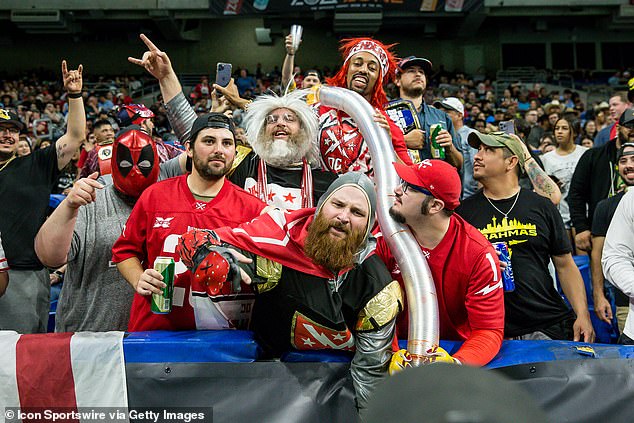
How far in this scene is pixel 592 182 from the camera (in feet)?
17.0

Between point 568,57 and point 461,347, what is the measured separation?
24.2 metres

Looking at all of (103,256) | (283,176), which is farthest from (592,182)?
(103,256)

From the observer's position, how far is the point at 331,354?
9.06ft

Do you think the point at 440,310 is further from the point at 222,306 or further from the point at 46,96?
the point at 46,96

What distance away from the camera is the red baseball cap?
2968mm

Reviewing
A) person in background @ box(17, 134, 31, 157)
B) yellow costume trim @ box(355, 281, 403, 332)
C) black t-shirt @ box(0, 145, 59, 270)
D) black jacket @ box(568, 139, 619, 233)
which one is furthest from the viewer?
person in background @ box(17, 134, 31, 157)

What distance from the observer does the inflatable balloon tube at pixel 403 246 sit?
2.72 m

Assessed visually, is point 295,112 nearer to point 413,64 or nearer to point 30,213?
point 413,64

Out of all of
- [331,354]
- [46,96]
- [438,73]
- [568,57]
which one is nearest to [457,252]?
[331,354]

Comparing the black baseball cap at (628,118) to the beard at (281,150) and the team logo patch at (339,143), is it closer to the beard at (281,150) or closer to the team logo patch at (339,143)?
the team logo patch at (339,143)

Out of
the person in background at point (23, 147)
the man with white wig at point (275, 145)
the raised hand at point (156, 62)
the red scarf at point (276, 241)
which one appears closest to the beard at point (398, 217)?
the red scarf at point (276, 241)

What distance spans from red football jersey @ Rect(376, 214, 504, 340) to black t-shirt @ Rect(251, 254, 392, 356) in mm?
379

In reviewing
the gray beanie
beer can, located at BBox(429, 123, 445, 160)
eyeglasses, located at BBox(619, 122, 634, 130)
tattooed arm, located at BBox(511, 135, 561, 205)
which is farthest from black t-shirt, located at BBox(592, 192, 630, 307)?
the gray beanie

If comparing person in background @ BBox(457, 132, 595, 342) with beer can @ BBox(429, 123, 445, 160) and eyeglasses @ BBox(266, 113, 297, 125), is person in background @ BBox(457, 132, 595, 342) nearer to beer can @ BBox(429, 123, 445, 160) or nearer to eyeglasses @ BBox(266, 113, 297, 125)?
beer can @ BBox(429, 123, 445, 160)
